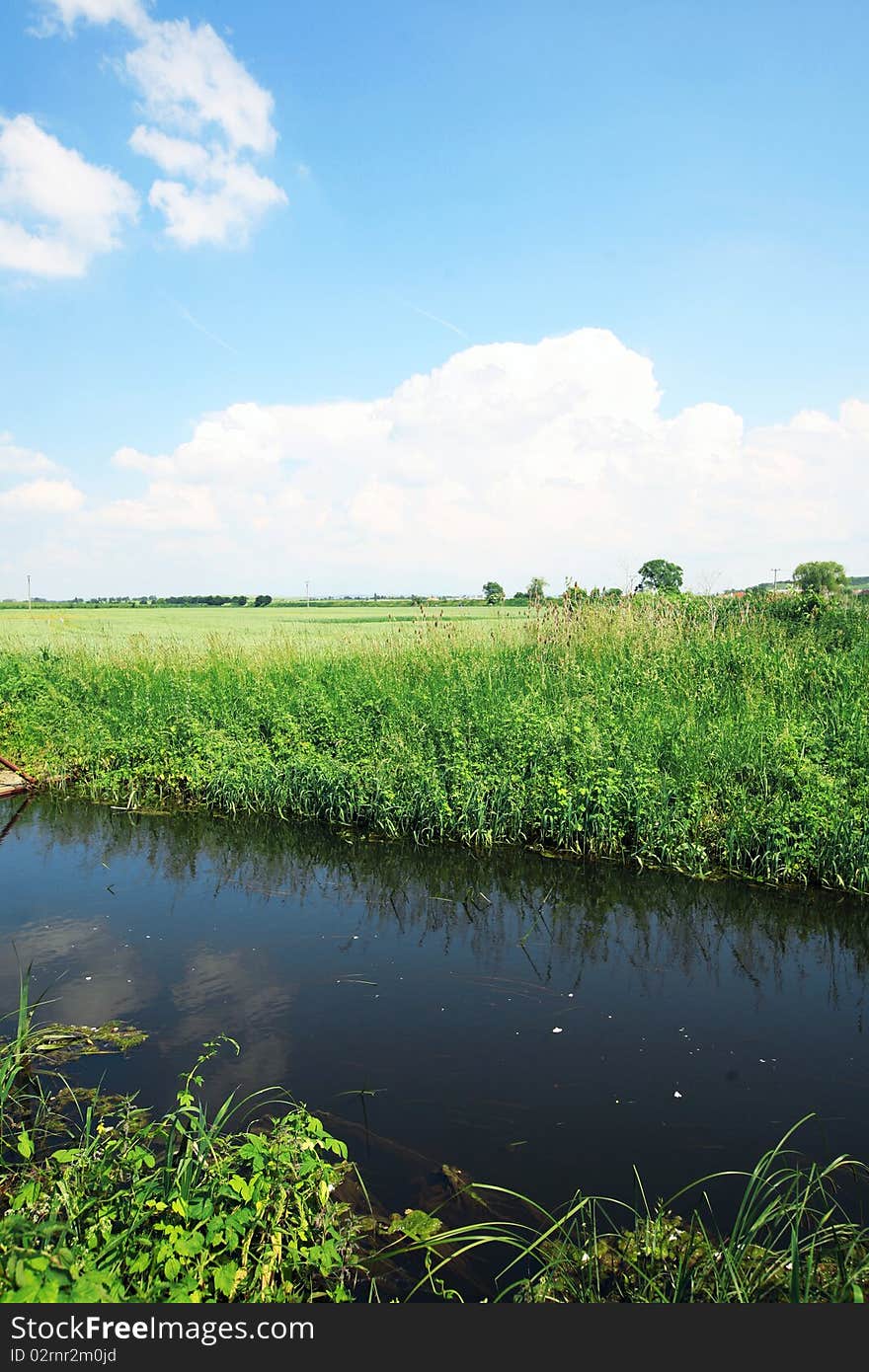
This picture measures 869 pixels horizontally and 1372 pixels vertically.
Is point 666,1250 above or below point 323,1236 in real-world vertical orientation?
below

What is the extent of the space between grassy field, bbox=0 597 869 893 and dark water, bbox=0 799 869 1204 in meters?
0.58

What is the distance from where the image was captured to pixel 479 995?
→ 5.54 meters

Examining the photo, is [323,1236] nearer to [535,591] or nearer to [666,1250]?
[666,1250]

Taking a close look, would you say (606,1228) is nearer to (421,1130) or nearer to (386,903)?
(421,1130)

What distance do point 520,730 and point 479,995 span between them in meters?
3.85

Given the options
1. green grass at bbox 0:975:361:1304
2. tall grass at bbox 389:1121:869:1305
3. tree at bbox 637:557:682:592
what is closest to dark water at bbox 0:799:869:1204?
tall grass at bbox 389:1121:869:1305

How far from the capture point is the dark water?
409 cm

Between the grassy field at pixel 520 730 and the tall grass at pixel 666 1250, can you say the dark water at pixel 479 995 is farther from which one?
the grassy field at pixel 520 730

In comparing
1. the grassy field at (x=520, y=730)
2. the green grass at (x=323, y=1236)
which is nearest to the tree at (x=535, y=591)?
the grassy field at (x=520, y=730)

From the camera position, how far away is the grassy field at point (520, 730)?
25.9ft

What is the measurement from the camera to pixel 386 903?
23.8ft

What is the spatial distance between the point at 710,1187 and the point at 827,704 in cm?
703

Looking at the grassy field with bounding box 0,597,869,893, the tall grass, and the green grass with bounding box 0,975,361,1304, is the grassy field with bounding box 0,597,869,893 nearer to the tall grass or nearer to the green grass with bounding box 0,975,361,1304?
the tall grass

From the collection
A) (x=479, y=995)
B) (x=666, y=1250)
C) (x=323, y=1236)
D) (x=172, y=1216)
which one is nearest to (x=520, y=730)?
(x=479, y=995)
